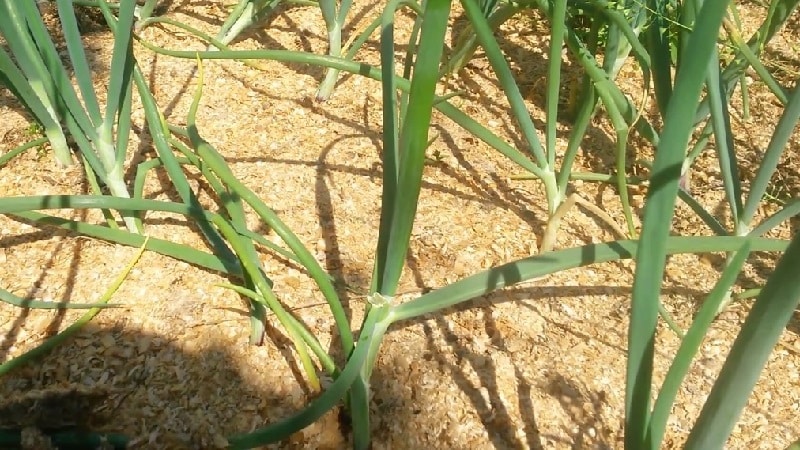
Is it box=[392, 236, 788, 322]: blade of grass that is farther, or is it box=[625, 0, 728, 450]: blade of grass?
box=[392, 236, 788, 322]: blade of grass

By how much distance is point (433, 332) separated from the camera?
98 cm

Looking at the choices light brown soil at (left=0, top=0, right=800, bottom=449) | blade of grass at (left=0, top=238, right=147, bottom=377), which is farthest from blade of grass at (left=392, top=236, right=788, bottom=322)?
blade of grass at (left=0, top=238, right=147, bottom=377)

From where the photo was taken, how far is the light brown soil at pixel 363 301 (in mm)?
877

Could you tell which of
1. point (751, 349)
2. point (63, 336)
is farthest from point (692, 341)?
point (63, 336)

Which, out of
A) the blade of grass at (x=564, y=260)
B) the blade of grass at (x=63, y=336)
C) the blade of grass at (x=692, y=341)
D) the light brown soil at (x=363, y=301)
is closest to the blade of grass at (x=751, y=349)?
the blade of grass at (x=692, y=341)

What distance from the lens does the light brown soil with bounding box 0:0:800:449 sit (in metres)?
0.88

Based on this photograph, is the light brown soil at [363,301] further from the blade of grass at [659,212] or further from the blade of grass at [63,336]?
the blade of grass at [659,212]

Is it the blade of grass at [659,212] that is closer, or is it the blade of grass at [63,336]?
the blade of grass at [659,212]

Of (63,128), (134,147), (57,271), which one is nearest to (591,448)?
(57,271)

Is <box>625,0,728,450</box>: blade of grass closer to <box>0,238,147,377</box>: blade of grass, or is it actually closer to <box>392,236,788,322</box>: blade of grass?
<box>392,236,788,322</box>: blade of grass

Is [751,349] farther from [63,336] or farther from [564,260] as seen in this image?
[63,336]

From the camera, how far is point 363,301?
1.02 meters

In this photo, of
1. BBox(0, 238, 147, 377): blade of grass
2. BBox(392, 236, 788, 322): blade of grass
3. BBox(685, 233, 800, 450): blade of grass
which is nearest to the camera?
BBox(685, 233, 800, 450): blade of grass

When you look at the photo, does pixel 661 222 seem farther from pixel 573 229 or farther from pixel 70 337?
pixel 70 337
